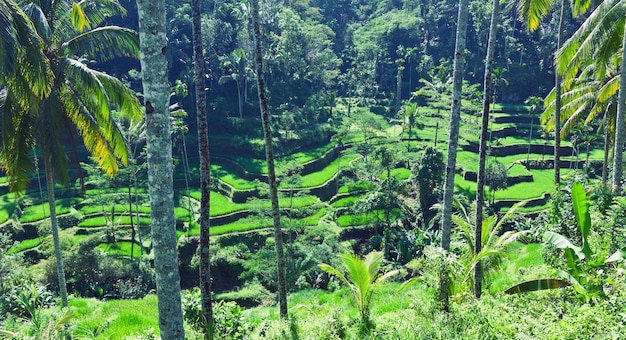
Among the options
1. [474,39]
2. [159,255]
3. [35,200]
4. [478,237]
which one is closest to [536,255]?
[478,237]

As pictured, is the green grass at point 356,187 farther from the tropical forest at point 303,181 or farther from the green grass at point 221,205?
the green grass at point 221,205

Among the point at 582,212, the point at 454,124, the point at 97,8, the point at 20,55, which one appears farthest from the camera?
the point at 97,8

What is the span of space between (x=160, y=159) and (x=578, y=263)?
6623 millimetres

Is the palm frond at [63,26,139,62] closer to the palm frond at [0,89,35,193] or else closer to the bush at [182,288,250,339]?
the palm frond at [0,89,35,193]

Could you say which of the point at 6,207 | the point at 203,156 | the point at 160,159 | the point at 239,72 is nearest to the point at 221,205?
the point at 6,207

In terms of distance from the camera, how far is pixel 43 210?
2586 cm

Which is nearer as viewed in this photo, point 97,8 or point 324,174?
point 97,8

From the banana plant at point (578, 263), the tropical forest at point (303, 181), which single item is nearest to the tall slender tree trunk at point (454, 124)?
the tropical forest at point (303, 181)

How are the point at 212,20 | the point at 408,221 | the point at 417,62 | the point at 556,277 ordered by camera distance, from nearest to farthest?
the point at 556,277 < the point at 408,221 < the point at 212,20 < the point at 417,62

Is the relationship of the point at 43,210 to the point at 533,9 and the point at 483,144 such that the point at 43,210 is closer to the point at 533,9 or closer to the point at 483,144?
the point at 483,144

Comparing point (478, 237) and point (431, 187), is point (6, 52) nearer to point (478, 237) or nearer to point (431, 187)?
point (478, 237)

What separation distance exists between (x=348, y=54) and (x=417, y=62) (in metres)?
8.83

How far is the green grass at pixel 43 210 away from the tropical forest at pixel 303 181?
0.76ft

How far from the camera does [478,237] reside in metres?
9.23
